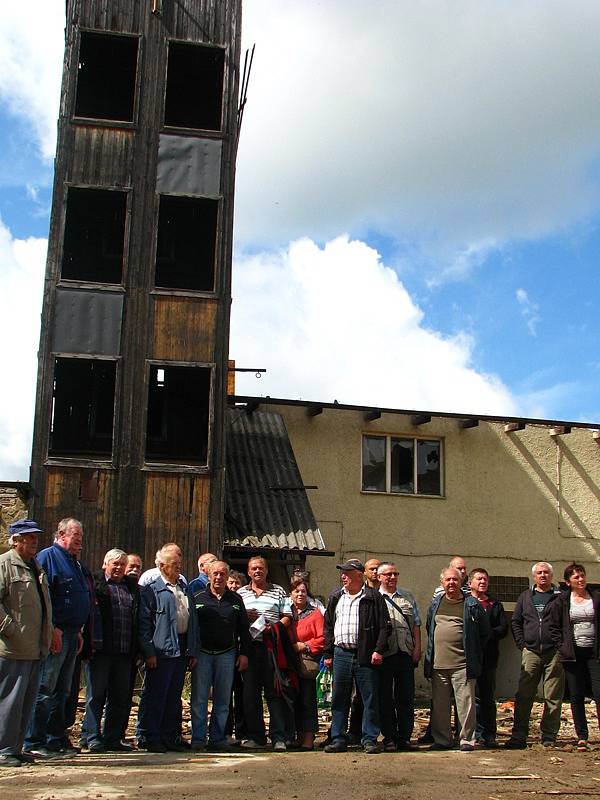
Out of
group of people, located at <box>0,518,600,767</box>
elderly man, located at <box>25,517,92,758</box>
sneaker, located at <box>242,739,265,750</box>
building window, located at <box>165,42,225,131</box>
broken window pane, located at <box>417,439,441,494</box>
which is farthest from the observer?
broken window pane, located at <box>417,439,441,494</box>

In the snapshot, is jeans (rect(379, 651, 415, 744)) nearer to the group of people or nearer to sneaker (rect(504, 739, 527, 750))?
the group of people

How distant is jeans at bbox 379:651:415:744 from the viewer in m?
10.1

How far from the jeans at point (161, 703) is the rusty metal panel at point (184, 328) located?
26.9 ft

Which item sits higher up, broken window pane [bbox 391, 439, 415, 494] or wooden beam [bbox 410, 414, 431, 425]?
wooden beam [bbox 410, 414, 431, 425]

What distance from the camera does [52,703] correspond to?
8703mm

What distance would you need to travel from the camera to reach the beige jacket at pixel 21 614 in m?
8.05

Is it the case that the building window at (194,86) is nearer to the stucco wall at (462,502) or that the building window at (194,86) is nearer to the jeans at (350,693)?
the stucco wall at (462,502)

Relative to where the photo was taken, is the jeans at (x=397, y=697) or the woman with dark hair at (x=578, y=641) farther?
the woman with dark hair at (x=578, y=641)

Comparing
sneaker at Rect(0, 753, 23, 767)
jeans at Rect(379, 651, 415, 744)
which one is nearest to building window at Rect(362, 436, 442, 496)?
jeans at Rect(379, 651, 415, 744)

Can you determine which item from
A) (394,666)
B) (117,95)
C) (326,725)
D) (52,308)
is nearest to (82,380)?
(52,308)

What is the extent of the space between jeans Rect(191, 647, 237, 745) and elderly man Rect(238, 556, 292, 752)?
0.29m

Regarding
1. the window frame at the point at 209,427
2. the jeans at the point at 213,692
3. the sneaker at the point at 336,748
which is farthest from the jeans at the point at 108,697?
the window frame at the point at 209,427

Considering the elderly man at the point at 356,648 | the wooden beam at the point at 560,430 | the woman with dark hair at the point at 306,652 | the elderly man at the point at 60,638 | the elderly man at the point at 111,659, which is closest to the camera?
the elderly man at the point at 60,638

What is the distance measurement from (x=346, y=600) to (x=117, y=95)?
1458cm
